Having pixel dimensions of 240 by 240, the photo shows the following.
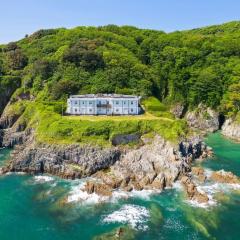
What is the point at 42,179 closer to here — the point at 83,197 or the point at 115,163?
the point at 83,197

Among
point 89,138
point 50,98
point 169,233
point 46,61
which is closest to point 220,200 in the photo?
point 169,233

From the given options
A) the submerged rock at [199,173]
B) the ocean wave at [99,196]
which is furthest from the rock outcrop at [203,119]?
A: the ocean wave at [99,196]

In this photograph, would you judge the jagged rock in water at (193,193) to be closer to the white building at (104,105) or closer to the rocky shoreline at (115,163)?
the rocky shoreline at (115,163)

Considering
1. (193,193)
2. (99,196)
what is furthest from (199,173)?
(99,196)

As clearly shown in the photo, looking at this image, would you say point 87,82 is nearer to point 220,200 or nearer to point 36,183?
point 36,183

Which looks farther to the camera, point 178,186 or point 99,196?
point 178,186

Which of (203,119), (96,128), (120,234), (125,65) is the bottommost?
(120,234)
